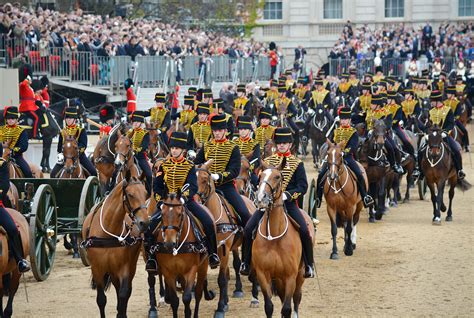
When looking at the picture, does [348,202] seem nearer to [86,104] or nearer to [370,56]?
[86,104]

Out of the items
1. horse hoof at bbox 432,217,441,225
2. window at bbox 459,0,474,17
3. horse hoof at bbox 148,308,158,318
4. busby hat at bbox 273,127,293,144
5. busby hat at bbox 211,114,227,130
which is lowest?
horse hoof at bbox 432,217,441,225

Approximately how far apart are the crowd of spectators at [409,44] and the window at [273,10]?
31.5 ft

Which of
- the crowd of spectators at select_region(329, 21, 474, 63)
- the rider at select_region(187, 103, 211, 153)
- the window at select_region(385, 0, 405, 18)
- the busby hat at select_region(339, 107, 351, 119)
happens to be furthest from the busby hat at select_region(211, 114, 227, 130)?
the window at select_region(385, 0, 405, 18)

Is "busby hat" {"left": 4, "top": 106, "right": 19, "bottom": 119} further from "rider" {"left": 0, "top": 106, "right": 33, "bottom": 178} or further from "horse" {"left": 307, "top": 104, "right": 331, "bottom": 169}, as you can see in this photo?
"horse" {"left": 307, "top": 104, "right": 331, "bottom": 169}

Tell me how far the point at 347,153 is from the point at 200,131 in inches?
104

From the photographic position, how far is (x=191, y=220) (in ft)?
45.1

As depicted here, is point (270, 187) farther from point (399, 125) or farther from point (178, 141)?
point (399, 125)

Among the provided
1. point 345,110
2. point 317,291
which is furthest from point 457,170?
point 317,291

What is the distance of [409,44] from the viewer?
177 ft

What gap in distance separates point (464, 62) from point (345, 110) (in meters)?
30.6

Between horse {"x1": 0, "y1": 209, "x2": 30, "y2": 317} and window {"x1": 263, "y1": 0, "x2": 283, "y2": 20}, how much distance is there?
51829mm

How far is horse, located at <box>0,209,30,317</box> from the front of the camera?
44.4 feet

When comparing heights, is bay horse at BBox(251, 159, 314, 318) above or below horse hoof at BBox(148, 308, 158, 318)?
above

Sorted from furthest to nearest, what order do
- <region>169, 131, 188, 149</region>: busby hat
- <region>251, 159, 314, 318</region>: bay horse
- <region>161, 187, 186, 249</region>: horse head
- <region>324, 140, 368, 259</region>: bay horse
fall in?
<region>324, 140, 368, 259</region>: bay horse < <region>169, 131, 188, 149</region>: busby hat < <region>251, 159, 314, 318</region>: bay horse < <region>161, 187, 186, 249</region>: horse head
